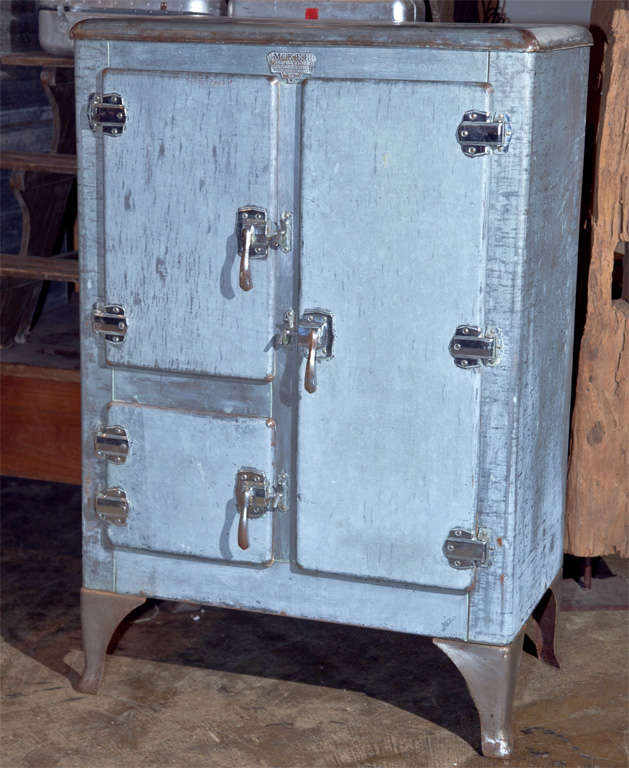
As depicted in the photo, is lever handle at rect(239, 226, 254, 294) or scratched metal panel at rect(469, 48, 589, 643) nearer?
scratched metal panel at rect(469, 48, 589, 643)

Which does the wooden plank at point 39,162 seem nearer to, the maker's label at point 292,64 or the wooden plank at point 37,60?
the wooden plank at point 37,60

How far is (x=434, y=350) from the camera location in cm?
219

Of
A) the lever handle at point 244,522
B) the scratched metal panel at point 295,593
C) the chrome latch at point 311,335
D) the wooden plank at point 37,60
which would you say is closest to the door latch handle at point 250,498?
the lever handle at point 244,522

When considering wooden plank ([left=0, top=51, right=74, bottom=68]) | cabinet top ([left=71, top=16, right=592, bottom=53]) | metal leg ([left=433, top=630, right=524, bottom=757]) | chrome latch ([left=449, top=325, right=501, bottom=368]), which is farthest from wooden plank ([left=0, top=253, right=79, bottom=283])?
metal leg ([left=433, top=630, right=524, bottom=757])

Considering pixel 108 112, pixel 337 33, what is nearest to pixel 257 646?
pixel 108 112

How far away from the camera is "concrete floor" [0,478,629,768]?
236 centimetres

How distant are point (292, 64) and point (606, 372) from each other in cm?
102

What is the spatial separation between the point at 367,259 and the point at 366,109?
26 centimetres

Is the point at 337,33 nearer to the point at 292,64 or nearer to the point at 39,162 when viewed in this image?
the point at 292,64

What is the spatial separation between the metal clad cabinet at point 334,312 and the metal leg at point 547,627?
9.8 inches

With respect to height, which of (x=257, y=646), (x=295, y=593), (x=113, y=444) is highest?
(x=113, y=444)

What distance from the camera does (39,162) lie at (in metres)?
2.94

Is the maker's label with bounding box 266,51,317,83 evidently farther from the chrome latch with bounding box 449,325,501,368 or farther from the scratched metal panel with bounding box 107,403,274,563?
the scratched metal panel with bounding box 107,403,274,563

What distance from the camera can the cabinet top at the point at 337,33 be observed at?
6.75ft
